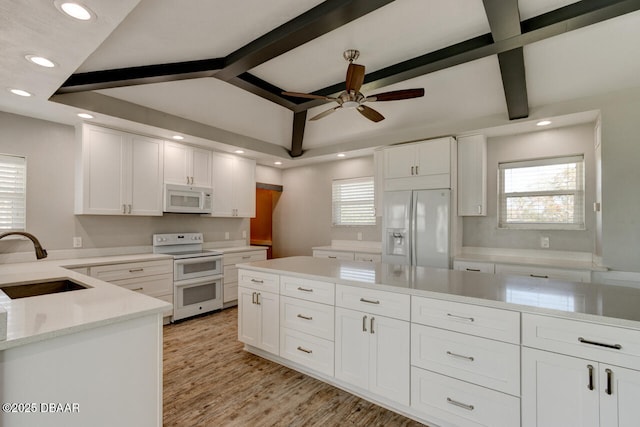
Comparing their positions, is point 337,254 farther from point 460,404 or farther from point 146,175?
point 460,404

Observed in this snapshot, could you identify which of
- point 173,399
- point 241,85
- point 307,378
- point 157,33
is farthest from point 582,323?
point 241,85

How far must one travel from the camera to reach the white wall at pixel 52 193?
10.7 ft

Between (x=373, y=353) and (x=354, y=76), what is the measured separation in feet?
7.12

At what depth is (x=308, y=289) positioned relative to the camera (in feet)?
8.16

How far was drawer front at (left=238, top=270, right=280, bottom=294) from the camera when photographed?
2705 mm

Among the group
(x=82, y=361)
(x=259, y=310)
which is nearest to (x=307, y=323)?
(x=259, y=310)

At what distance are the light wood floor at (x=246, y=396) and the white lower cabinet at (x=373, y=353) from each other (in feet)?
0.61

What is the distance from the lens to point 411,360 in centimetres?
198

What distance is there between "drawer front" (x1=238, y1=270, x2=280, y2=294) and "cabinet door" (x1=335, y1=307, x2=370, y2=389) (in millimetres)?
662

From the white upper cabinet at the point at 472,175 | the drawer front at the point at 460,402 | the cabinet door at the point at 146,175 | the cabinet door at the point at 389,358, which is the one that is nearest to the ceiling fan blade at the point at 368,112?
the white upper cabinet at the point at 472,175

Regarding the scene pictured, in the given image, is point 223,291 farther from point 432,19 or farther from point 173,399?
point 432,19

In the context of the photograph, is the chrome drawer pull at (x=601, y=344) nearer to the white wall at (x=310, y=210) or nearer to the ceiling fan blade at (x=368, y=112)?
the ceiling fan blade at (x=368, y=112)

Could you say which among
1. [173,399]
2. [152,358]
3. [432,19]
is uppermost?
[432,19]

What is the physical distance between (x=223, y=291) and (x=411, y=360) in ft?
10.6
